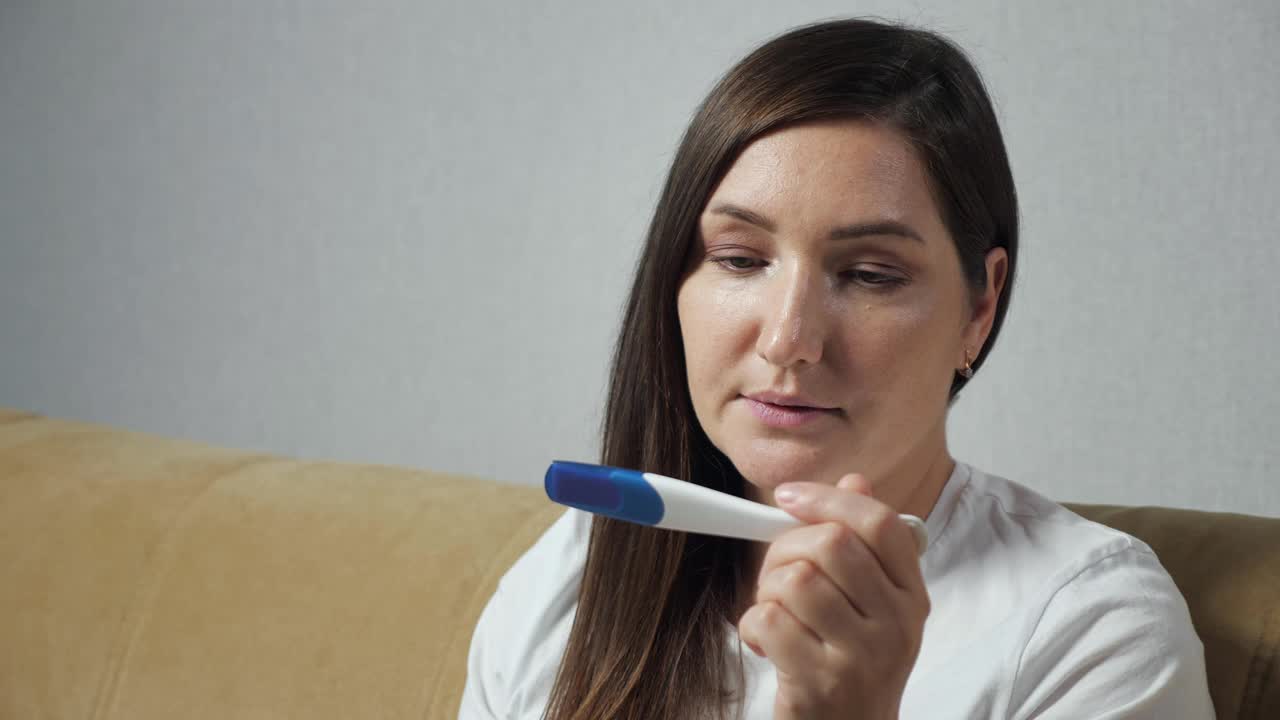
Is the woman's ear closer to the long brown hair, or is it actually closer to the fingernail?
the long brown hair

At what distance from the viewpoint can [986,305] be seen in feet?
2.80

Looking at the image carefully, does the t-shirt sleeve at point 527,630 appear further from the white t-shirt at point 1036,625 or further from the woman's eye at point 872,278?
the woman's eye at point 872,278

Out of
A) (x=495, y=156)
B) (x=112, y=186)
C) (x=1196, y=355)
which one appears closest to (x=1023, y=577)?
(x=1196, y=355)

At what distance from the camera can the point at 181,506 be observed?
1.30 metres

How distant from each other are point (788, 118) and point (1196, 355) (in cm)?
103

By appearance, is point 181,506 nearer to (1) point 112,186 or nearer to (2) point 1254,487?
(2) point 1254,487

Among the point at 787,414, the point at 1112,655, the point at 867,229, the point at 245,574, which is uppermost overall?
the point at 867,229

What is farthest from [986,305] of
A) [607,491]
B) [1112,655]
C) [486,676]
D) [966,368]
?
[486,676]

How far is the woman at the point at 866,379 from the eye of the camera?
74cm

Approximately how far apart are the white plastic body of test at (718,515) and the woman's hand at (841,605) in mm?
15

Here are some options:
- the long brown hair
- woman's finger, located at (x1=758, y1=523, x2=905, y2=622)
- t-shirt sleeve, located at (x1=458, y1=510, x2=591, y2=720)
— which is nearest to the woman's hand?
woman's finger, located at (x1=758, y1=523, x2=905, y2=622)

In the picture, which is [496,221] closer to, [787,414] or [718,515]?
[787,414]

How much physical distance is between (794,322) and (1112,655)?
0.28m

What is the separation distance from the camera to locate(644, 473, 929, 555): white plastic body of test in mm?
629
